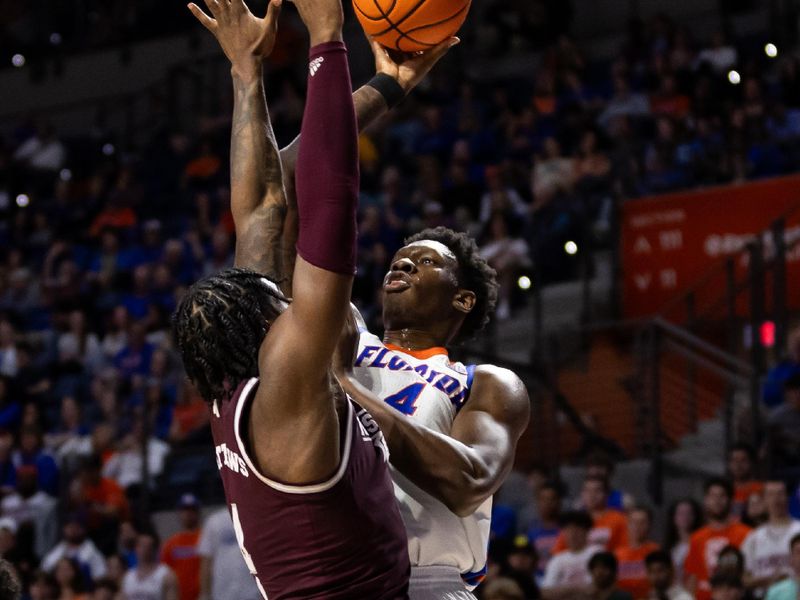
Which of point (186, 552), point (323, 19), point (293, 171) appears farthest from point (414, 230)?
point (323, 19)

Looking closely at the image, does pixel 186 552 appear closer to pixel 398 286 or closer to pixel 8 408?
pixel 8 408

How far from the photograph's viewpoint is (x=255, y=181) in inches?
162

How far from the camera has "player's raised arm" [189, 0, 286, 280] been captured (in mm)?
3969

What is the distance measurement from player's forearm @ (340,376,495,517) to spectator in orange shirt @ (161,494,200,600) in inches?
276

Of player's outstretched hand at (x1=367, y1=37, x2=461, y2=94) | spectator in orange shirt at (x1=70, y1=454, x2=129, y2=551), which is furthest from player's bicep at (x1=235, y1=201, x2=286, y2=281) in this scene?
spectator in orange shirt at (x1=70, y1=454, x2=129, y2=551)

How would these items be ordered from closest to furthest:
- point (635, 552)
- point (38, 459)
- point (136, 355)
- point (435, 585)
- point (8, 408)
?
1. point (435, 585)
2. point (635, 552)
3. point (38, 459)
4. point (8, 408)
5. point (136, 355)

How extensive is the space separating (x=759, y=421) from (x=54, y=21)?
14391 millimetres

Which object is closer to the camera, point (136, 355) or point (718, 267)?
point (718, 267)

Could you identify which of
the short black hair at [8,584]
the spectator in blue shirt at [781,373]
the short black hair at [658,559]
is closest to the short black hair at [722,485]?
the short black hair at [658,559]

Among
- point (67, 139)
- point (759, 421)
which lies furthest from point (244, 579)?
point (67, 139)

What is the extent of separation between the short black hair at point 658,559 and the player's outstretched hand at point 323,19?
5.40 meters

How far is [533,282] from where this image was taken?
12406 millimetres

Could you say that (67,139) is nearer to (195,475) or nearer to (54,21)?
(54,21)

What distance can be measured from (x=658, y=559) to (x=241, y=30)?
476cm
